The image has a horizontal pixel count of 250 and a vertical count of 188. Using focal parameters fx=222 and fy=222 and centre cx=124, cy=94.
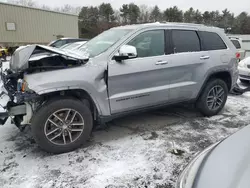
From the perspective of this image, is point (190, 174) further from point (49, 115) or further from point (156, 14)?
point (156, 14)

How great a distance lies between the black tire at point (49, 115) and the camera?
2.89 m

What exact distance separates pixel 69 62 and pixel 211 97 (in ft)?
9.70

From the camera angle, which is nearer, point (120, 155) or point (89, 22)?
point (120, 155)

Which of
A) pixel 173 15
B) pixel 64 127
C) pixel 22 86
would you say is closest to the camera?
pixel 22 86

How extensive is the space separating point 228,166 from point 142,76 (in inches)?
89.3

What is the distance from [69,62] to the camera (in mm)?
3127

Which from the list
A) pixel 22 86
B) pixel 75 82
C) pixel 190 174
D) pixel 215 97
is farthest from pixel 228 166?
pixel 215 97

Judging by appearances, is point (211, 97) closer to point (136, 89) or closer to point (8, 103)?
point (136, 89)

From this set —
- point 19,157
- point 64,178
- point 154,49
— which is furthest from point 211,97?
point 19,157

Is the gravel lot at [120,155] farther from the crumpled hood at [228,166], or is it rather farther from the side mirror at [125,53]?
the side mirror at [125,53]

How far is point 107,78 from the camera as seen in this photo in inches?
128

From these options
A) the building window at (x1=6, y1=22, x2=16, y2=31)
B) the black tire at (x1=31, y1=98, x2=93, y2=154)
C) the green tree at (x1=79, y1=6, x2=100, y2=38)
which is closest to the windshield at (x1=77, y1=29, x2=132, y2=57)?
the black tire at (x1=31, y1=98, x2=93, y2=154)

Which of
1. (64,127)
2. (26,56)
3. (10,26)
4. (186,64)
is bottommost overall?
(64,127)

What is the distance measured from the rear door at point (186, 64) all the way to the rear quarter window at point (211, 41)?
0.12 m
